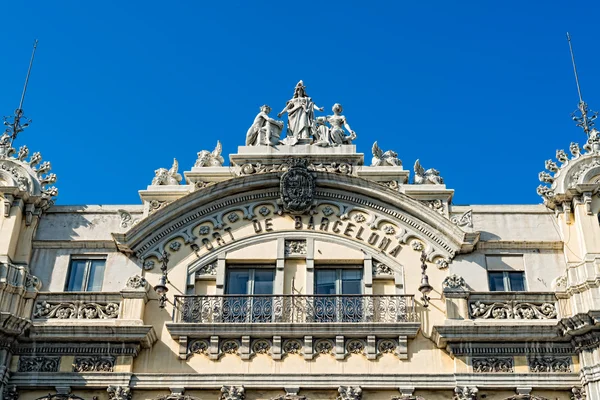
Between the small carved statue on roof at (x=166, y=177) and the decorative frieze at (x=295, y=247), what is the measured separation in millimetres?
3573

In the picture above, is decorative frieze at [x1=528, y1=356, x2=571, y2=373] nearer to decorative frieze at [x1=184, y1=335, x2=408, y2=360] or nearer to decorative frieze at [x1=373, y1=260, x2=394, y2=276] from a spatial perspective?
decorative frieze at [x1=184, y1=335, x2=408, y2=360]

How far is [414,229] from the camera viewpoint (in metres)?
23.5

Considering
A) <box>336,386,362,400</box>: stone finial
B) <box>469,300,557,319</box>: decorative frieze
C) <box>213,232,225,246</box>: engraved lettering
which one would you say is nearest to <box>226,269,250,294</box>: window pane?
<box>213,232,225,246</box>: engraved lettering

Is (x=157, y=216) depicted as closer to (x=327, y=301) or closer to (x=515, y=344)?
(x=327, y=301)

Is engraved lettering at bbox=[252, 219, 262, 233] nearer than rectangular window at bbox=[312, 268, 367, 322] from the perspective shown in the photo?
No

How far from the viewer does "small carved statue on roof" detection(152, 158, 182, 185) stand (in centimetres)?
2436

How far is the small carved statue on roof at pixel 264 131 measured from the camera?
82.4 feet

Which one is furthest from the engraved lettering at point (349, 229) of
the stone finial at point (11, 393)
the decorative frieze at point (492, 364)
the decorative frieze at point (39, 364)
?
the stone finial at point (11, 393)

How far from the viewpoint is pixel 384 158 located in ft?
80.9

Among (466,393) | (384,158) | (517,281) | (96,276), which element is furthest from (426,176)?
(96,276)

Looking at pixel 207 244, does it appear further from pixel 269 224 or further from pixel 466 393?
pixel 466 393

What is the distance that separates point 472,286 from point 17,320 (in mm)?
10950

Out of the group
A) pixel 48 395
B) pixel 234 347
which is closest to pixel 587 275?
pixel 234 347

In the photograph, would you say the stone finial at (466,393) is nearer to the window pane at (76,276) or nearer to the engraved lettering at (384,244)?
the engraved lettering at (384,244)
